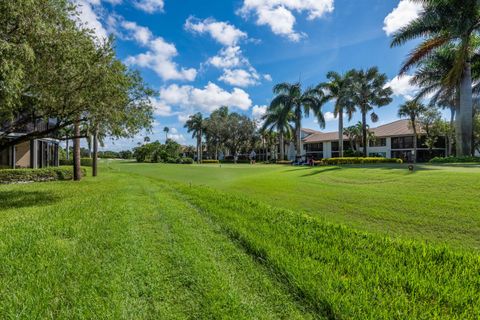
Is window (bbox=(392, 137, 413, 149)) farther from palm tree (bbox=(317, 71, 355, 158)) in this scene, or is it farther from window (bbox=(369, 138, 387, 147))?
palm tree (bbox=(317, 71, 355, 158))

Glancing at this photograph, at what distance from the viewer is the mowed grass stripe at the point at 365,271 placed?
10.1ft

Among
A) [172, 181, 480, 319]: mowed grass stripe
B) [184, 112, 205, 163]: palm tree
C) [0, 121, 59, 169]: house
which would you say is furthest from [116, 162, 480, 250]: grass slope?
[184, 112, 205, 163]: palm tree

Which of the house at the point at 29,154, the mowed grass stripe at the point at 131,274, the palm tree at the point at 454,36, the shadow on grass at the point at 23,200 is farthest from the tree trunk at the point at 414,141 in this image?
the shadow on grass at the point at 23,200

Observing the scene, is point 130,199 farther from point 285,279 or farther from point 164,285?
point 285,279

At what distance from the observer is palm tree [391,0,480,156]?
1662 cm

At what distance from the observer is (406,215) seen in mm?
7348

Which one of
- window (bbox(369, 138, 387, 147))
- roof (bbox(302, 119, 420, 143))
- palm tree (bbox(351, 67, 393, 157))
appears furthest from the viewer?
window (bbox(369, 138, 387, 147))

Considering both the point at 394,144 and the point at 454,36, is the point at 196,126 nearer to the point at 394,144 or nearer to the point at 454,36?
the point at 394,144

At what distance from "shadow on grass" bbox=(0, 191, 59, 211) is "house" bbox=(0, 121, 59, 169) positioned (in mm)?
9337

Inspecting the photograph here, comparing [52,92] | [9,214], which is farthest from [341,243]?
[52,92]

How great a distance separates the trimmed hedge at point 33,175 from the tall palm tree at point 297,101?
28860 mm

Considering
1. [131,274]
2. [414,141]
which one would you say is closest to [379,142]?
[414,141]

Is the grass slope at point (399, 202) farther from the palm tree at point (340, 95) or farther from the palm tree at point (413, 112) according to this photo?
the palm tree at point (413, 112)

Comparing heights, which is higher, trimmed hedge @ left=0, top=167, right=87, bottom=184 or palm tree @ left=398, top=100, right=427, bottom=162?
palm tree @ left=398, top=100, right=427, bottom=162
